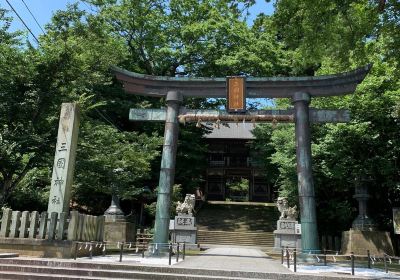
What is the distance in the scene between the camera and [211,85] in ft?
49.5

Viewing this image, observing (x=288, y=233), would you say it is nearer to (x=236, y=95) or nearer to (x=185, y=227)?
(x=185, y=227)

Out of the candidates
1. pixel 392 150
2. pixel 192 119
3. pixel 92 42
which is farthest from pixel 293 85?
pixel 92 42

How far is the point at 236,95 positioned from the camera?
48.3ft

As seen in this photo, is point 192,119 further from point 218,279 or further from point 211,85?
point 218,279

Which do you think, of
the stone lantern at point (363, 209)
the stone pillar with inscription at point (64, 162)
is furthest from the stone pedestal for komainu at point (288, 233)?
the stone pillar with inscription at point (64, 162)

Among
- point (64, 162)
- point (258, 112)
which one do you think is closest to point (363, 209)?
point (258, 112)

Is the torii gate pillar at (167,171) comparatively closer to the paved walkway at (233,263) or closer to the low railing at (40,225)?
the paved walkway at (233,263)

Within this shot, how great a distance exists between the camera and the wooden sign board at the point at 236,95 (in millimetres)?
14656

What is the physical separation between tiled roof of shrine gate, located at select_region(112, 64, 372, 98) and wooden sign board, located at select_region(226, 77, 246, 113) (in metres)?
0.31

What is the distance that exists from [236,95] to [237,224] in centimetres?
1619

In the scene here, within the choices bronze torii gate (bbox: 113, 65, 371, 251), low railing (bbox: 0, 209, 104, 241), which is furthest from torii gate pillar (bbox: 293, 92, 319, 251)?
low railing (bbox: 0, 209, 104, 241)

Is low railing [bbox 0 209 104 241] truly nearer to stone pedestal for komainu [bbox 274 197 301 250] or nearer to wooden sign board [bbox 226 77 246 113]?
wooden sign board [bbox 226 77 246 113]

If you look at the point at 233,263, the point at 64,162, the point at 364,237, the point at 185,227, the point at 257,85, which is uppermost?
the point at 257,85

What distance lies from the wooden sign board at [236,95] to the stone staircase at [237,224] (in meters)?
12.8
